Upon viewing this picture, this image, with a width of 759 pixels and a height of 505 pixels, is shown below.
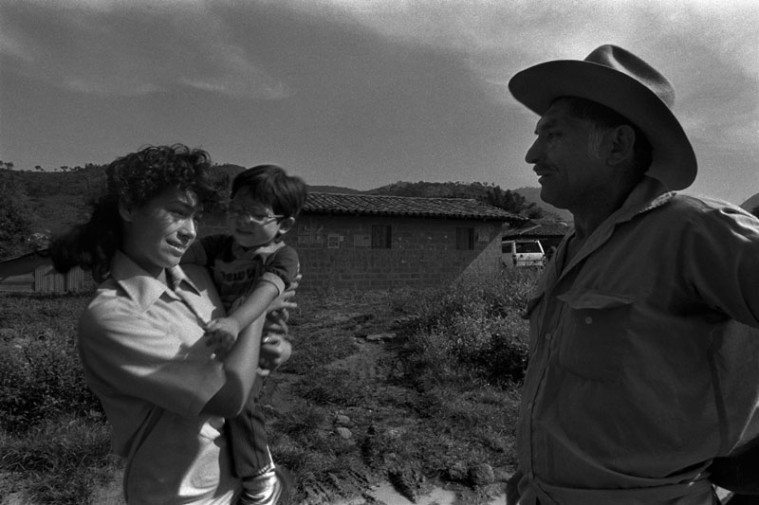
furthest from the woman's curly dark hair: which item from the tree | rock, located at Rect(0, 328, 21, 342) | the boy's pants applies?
Result: the tree

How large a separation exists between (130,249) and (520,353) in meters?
5.41

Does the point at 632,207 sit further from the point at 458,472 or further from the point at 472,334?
the point at 472,334

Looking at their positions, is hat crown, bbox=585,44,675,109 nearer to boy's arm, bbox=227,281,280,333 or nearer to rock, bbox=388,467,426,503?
boy's arm, bbox=227,281,280,333

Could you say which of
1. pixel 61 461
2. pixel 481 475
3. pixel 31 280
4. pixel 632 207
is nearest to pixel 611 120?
pixel 632 207

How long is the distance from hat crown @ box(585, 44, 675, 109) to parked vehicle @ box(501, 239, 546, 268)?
72.4ft

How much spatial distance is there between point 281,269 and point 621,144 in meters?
1.24

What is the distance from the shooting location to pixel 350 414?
492 centimetres

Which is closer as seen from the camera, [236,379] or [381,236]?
[236,379]

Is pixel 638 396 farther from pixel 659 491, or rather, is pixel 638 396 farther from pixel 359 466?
pixel 359 466

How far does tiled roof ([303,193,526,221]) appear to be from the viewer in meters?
17.8

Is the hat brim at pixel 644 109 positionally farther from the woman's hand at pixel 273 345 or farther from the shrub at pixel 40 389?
the shrub at pixel 40 389

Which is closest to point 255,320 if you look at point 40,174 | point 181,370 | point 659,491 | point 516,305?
point 181,370

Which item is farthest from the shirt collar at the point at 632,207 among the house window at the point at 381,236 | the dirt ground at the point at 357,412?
the house window at the point at 381,236

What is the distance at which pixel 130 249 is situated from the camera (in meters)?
1.68
